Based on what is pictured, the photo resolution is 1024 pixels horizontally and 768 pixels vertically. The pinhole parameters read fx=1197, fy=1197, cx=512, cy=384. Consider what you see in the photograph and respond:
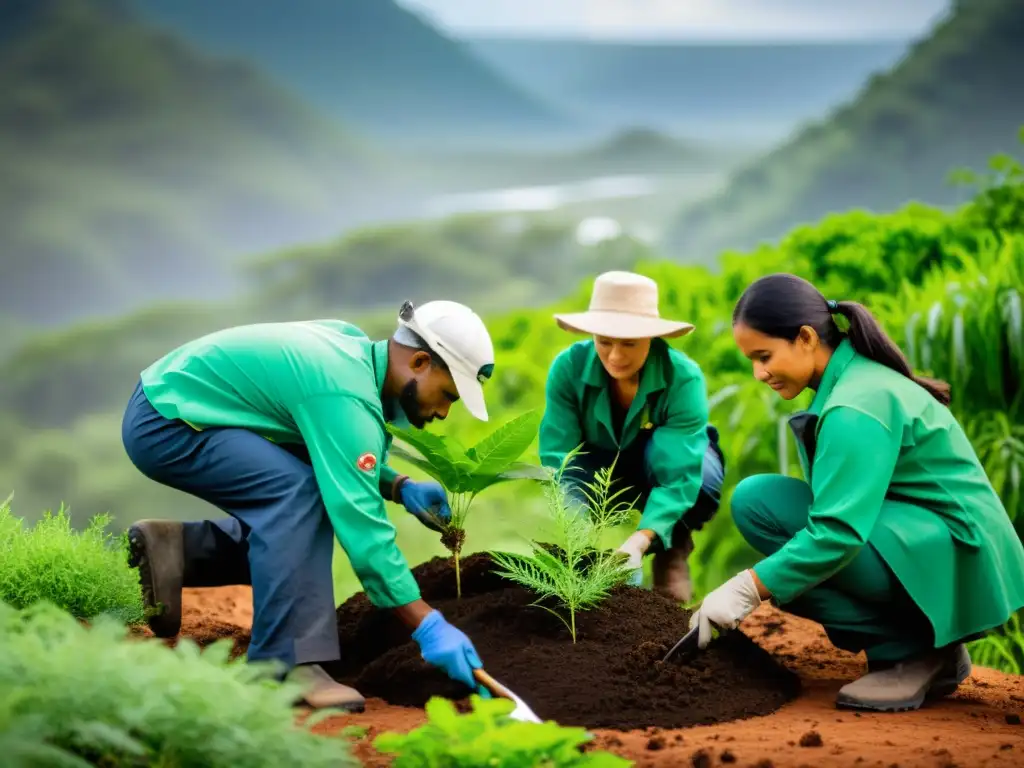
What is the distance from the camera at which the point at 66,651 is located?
2.13 m

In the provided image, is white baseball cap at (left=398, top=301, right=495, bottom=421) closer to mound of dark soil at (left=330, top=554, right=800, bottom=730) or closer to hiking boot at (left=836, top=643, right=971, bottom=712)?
mound of dark soil at (left=330, top=554, right=800, bottom=730)

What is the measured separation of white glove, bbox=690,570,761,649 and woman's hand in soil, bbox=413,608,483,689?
63 centimetres

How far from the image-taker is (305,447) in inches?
142

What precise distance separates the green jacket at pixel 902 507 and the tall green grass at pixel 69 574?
1893 mm

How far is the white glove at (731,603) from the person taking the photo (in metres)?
3.21

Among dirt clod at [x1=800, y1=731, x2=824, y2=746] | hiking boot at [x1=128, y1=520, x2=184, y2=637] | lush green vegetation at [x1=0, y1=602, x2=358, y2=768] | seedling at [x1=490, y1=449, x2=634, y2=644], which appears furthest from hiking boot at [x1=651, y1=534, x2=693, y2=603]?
lush green vegetation at [x1=0, y1=602, x2=358, y2=768]

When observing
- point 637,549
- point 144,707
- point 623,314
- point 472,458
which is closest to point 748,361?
point 623,314

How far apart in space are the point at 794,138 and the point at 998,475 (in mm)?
6881

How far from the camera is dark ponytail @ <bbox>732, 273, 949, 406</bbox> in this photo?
3.30 m

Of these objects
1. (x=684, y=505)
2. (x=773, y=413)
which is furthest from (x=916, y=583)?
(x=773, y=413)

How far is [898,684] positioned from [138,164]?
34.0ft

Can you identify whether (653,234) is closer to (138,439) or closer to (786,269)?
(786,269)

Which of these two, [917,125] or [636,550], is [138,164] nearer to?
[917,125]

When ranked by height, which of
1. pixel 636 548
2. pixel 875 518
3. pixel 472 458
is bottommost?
pixel 636 548
